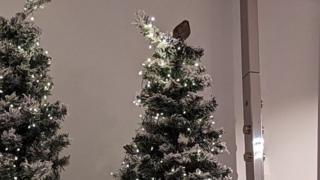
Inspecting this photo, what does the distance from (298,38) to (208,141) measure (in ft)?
6.17

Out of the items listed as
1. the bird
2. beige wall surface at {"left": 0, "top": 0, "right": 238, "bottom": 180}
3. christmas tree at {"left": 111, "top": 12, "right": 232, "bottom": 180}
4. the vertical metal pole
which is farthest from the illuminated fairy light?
the bird

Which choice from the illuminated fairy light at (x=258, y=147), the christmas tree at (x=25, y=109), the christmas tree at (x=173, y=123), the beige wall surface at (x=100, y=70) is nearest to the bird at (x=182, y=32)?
the christmas tree at (x=173, y=123)

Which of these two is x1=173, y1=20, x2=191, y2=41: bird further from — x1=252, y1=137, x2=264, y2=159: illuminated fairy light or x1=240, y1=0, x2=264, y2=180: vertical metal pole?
x1=252, y1=137, x2=264, y2=159: illuminated fairy light

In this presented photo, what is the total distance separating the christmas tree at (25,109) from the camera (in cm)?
279

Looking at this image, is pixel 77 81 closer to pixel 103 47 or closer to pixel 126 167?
pixel 103 47

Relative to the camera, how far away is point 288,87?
4.41 m

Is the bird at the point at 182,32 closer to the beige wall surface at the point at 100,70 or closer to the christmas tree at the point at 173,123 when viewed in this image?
the christmas tree at the point at 173,123

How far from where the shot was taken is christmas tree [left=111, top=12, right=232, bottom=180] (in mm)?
2988

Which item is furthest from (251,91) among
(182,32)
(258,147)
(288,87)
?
(182,32)

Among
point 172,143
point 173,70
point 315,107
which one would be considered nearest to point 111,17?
point 173,70

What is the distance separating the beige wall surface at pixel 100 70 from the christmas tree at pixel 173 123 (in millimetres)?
788

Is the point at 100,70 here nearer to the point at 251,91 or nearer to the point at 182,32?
the point at 182,32

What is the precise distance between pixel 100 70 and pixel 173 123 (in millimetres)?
1128

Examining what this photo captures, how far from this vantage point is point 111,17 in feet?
13.2
